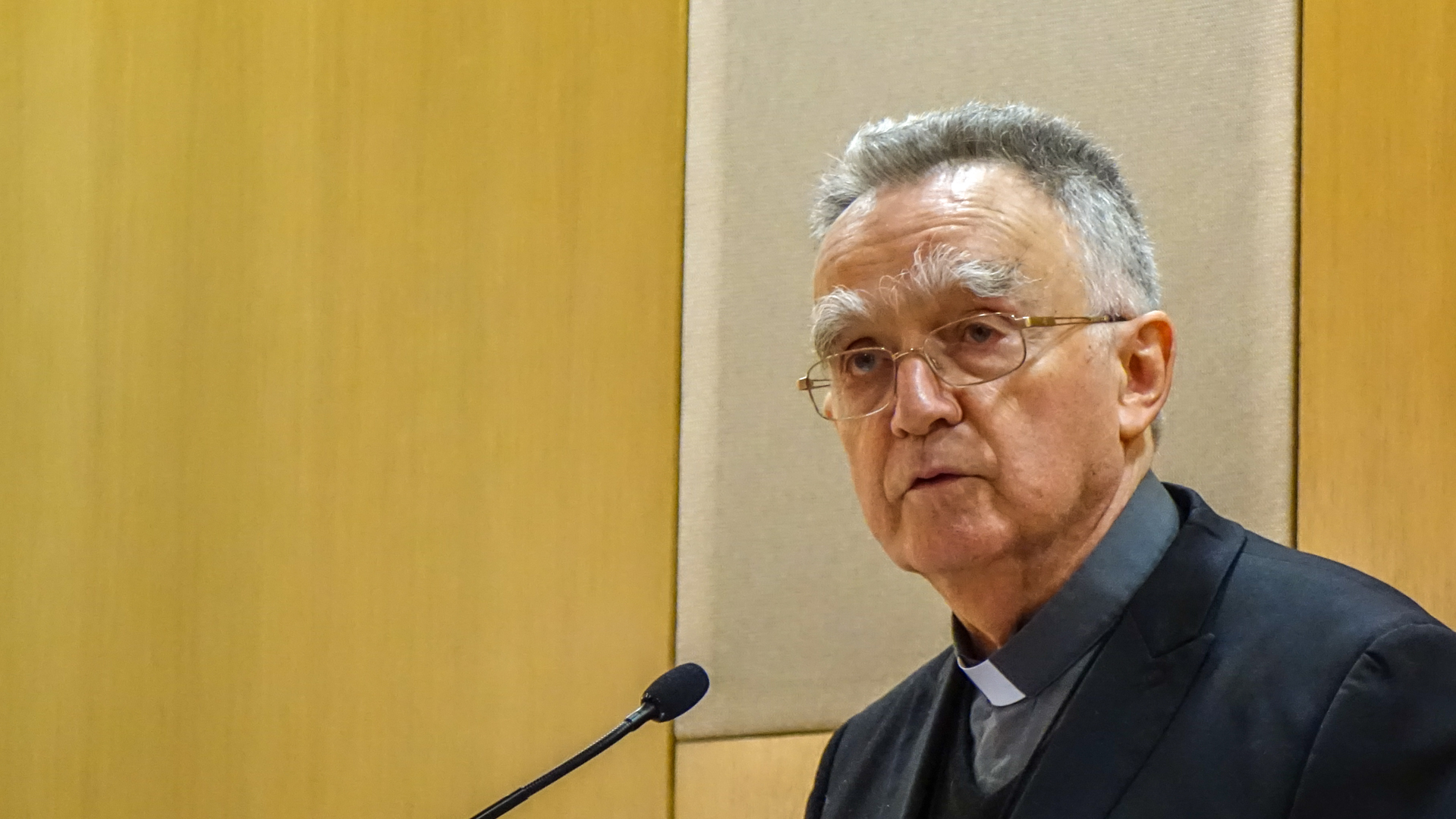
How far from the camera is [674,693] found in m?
1.83

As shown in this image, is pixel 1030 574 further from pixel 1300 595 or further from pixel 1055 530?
pixel 1300 595

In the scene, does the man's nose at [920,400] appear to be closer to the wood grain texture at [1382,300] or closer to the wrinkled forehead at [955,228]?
the wrinkled forehead at [955,228]

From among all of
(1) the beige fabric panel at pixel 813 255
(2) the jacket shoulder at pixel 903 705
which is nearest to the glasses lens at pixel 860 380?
(2) the jacket shoulder at pixel 903 705

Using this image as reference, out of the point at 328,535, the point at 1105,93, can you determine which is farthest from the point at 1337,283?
the point at 328,535

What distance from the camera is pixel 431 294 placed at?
7.54ft

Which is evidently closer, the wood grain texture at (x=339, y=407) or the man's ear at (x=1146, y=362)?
the man's ear at (x=1146, y=362)

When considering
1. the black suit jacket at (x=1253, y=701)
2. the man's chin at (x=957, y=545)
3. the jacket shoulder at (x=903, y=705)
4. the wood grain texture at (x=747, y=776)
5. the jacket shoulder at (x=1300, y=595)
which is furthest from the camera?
the wood grain texture at (x=747, y=776)

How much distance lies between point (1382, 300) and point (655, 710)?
1170 millimetres

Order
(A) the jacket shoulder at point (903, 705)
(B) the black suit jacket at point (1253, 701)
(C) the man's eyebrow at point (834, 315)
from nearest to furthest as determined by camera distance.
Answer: (B) the black suit jacket at point (1253, 701) < (C) the man's eyebrow at point (834, 315) < (A) the jacket shoulder at point (903, 705)

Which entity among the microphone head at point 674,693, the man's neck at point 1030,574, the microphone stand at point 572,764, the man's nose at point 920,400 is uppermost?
the man's nose at point 920,400

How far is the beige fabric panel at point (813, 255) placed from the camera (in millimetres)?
1872

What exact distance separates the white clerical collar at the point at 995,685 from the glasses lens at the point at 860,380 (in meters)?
0.31

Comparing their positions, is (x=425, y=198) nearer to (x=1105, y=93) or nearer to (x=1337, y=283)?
(x=1105, y=93)

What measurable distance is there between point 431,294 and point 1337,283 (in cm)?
148
